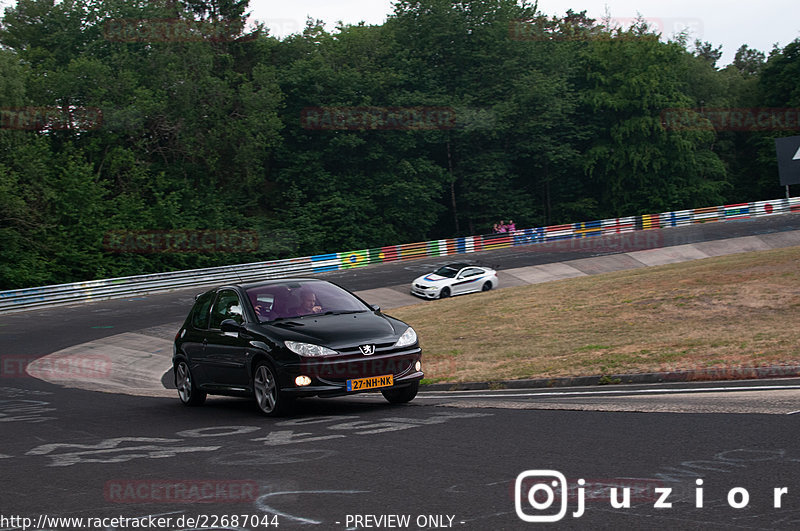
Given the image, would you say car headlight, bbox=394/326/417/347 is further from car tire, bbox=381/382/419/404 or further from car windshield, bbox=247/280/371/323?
car windshield, bbox=247/280/371/323

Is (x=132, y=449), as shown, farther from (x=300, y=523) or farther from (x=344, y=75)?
(x=344, y=75)

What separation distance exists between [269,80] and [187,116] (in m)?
6.70

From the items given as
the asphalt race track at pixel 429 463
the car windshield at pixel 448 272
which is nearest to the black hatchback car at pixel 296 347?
the asphalt race track at pixel 429 463

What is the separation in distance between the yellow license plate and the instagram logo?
3.90 m

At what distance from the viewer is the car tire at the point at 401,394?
10906 mm

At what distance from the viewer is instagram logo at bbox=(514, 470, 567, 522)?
5.35 meters

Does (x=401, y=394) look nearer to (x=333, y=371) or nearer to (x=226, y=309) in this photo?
(x=333, y=371)

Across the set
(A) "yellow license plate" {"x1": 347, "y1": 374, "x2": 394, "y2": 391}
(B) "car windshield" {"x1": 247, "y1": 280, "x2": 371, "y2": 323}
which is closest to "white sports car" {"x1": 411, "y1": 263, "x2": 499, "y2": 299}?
(B) "car windshield" {"x1": 247, "y1": 280, "x2": 371, "y2": 323}

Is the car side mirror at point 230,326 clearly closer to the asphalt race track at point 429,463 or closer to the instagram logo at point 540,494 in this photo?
the asphalt race track at point 429,463

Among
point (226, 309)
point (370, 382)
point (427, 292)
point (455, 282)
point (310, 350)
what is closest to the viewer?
point (310, 350)

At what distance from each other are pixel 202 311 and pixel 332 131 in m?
54.2

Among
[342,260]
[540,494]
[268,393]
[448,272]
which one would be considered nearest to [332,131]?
[342,260]

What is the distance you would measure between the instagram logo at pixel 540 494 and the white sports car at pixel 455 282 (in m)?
31.6

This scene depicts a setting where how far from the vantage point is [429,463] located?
696 centimetres
